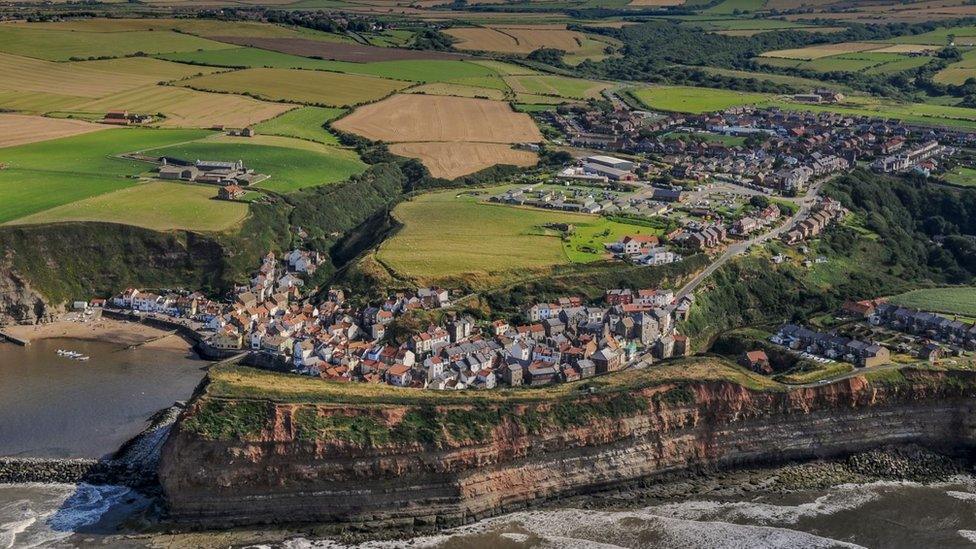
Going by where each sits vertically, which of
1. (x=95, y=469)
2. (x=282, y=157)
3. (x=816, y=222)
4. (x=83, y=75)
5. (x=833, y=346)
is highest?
(x=83, y=75)

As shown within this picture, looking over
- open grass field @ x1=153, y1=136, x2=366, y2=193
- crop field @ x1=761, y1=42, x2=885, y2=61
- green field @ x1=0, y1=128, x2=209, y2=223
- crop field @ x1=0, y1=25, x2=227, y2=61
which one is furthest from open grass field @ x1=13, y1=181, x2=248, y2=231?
crop field @ x1=761, y1=42, x2=885, y2=61

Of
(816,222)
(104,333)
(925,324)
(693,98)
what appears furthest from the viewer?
(693,98)

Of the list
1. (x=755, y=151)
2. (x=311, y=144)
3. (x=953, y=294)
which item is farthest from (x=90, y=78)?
(x=953, y=294)

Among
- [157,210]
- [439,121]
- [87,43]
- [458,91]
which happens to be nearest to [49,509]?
[157,210]

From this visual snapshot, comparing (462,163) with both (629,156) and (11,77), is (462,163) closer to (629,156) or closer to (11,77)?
(629,156)

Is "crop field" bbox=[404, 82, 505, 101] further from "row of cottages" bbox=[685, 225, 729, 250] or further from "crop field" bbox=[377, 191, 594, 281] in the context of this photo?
"row of cottages" bbox=[685, 225, 729, 250]

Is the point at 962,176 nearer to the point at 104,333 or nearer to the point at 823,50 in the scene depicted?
the point at 104,333
